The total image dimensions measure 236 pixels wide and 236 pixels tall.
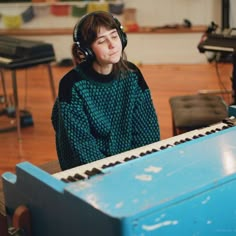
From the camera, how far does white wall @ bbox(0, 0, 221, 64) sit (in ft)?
19.0

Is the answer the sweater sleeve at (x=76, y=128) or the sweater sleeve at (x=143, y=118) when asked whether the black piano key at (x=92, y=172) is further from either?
the sweater sleeve at (x=143, y=118)

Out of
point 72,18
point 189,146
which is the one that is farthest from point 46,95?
point 189,146

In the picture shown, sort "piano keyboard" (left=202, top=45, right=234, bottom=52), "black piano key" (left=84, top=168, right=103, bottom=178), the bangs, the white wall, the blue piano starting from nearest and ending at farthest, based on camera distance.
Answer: the blue piano
"black piano key" (left=84, top=168, right=103, bottom=178)
the bangs
"piano keyboard" (left=202, top=45, right=234, bottom=52)
the white wall

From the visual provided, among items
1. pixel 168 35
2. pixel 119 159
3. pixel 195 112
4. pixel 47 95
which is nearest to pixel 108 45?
pixel 119 159

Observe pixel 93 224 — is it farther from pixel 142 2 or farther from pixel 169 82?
pixel 142 2

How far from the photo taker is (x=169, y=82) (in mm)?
5105

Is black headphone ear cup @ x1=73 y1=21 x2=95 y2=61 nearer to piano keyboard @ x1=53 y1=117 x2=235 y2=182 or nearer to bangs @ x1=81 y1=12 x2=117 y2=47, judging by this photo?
bangs @ x1=81 y1=12 x2=117 y2=47

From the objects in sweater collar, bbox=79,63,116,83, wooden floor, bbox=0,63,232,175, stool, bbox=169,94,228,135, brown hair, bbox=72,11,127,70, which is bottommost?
wooden floor, bbox=0,63,232,175

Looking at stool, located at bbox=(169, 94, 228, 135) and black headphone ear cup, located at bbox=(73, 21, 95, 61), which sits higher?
black headphone ear cup, located at bbox=(73, 21, 95, 61)

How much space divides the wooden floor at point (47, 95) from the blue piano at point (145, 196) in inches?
78.2

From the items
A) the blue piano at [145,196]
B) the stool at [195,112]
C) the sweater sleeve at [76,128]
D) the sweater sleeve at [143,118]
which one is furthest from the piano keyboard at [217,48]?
the blue piano at [145,196]

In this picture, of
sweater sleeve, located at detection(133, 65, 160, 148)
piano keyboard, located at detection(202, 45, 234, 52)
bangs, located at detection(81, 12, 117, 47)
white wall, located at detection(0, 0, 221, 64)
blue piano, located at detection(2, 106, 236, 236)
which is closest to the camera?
blue piano, located at detection(2, 106, 236, 236)

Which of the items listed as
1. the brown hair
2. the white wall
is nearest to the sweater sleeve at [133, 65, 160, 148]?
the brown hair

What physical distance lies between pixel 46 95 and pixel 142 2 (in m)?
1.89
